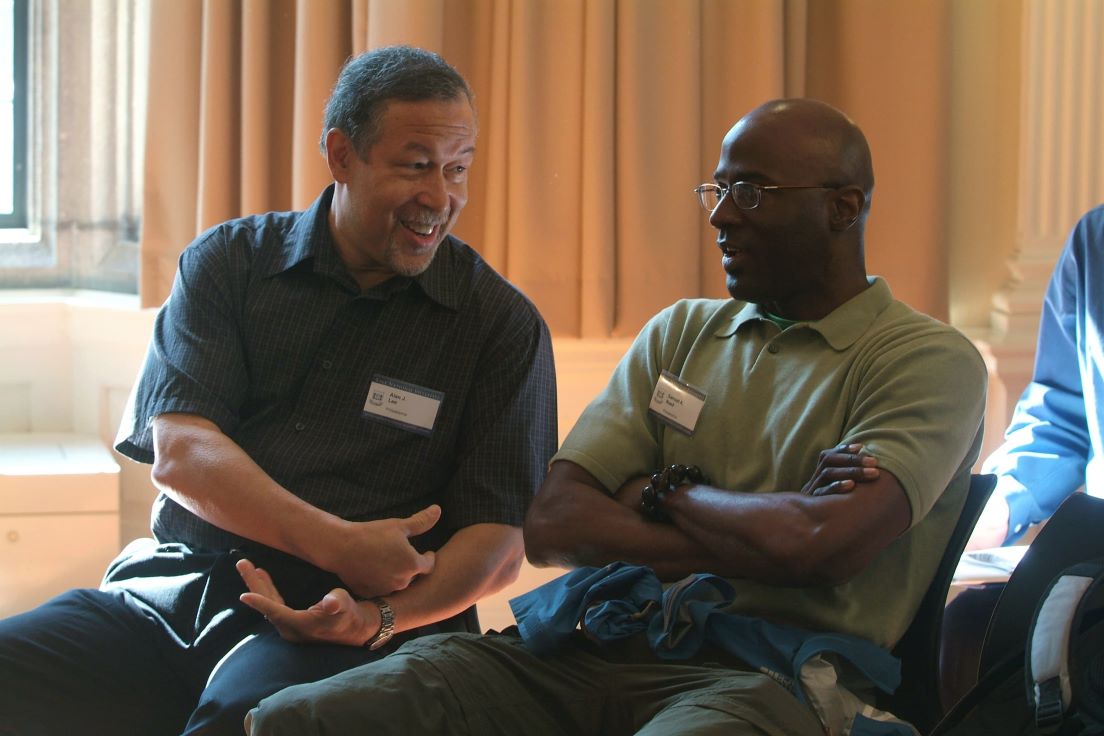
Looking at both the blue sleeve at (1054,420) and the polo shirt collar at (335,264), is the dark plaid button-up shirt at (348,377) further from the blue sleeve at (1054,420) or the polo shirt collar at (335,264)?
the blue sleeve at (1054,420)

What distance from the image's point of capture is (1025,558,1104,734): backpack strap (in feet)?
5.23

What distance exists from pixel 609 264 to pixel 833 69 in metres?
0.75

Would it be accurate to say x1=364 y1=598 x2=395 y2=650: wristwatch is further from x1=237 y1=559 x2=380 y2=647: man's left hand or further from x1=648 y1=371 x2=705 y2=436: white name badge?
x1=648 y1=371 x2=705 y2=436: white name badge

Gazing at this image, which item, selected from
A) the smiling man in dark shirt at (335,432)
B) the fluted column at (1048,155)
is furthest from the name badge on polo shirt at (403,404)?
the fluted column at (1048,155)

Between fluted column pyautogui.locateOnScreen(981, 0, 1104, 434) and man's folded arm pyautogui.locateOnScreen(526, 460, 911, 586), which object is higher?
fluted column pyautogui.locateOnScreen(981, 0, 1104, 434)

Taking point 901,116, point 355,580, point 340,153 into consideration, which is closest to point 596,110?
point 901,116

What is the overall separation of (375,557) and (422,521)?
3.9 inches

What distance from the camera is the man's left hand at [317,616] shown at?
1.96m

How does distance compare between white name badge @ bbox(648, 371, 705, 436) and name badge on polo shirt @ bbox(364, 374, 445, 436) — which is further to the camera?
name badge on polo shirt @ bbox(364, 374, 445, 436)

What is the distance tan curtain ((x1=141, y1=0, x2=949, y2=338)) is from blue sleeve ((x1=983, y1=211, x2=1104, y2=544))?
597 mm

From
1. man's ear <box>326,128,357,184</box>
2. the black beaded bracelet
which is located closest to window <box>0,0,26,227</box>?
man's ear <box>326,128,357,184</box>

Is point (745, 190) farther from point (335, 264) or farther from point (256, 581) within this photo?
point (256, 581)

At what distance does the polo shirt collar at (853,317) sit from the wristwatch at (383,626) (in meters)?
0.79

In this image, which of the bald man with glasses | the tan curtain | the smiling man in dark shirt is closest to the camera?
the bald man with glasses
